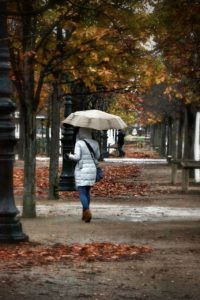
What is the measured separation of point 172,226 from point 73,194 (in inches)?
305

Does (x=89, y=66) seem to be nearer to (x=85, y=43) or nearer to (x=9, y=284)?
(x=85, y=43)

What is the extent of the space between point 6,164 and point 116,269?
2.47 metres

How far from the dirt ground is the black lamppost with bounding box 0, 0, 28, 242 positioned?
519mm

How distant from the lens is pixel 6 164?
1021 centimetres

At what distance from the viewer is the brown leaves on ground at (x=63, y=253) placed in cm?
901

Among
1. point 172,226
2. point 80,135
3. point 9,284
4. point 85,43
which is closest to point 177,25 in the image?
point 85,43

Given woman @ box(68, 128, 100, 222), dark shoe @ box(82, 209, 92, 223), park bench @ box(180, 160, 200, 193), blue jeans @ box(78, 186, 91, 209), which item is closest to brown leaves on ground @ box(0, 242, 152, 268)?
dark shoe @ box(82, 209, 92, 223)

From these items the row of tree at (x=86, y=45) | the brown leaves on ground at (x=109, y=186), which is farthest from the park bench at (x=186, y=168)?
the row of tree at (x=86, y=45)

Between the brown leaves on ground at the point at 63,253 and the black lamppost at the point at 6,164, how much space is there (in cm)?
19

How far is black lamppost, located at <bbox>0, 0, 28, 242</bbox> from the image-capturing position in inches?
402

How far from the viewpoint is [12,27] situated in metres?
16.9

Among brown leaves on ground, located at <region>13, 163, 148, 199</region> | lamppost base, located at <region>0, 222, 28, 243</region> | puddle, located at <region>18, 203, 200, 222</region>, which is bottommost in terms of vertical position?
brown leaves on ground, located at <region>13, 163, 148, 199</region>

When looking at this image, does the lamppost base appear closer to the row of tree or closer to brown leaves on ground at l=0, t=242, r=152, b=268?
brown leaves on ground at l=0, t=242, r=152, b=268

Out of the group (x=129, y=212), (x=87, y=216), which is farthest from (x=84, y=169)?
(x=129, y=212)
